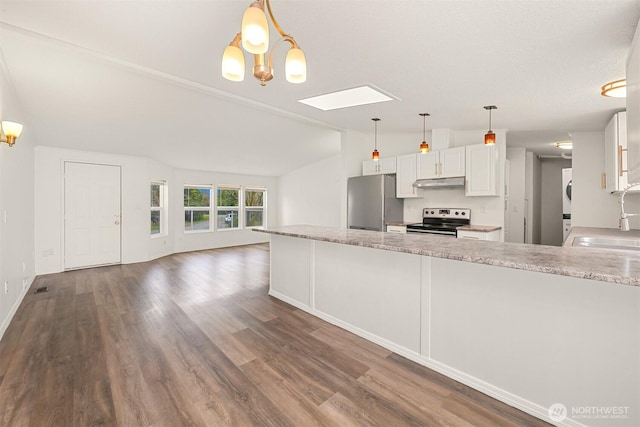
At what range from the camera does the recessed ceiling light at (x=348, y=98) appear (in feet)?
10.6

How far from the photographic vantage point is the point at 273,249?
3.73 metres

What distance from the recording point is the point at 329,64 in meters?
2.53

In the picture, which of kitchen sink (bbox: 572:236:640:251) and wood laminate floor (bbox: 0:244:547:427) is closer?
wood laminate floor (bbox: 0:244:547:427)

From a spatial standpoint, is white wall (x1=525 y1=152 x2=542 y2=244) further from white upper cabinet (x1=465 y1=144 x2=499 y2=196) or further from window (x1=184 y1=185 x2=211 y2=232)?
window (x1=184 y1=185 x2=211 y2=232)

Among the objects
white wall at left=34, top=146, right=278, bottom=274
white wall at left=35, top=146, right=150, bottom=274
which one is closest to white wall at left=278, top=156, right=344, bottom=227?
white wall at left=34, top=146, right=278, bottom=274

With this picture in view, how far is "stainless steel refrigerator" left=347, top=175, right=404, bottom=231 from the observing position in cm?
486

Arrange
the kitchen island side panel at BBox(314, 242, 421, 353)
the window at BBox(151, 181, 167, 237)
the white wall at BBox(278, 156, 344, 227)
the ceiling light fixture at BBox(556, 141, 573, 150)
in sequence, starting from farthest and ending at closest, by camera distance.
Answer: the white wall at BBox(278, 156, 344, 227) < the window at BBox(151, 181, 167, 237) < the ceiling light fixture at BBox(556, 141, 573, 150) < the kitchen island side panel at BBox(314, 242, 421, 353)

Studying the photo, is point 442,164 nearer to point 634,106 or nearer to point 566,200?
point 634,106

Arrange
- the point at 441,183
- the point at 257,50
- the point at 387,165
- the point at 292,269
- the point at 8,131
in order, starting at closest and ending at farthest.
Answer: the point at 257,50, the point at 8,131, the point at 292,269, the point at 441,183, the point at 387,165

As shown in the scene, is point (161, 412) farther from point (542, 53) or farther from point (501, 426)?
point (542, 53)

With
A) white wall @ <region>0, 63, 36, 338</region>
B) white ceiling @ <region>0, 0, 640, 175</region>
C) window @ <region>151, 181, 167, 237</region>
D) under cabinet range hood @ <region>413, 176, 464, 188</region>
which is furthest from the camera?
window @ <region>151, 181, 167, 237</region>

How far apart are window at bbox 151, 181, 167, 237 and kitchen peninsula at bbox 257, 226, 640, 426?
5537mm

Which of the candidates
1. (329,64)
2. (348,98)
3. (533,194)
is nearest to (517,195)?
(533,194)

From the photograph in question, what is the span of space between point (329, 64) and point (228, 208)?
6.07 meters
